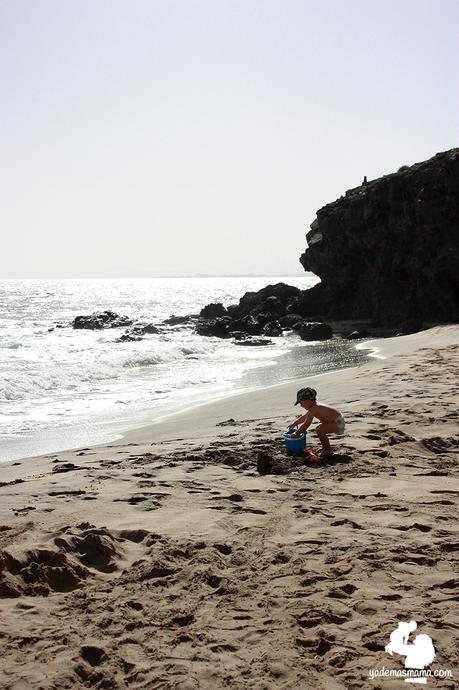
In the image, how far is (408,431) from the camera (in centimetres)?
704

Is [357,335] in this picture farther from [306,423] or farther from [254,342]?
[306,423]

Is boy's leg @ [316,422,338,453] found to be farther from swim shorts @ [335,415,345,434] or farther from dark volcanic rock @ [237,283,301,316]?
dark volcanic rock @ [237,283,301,316]

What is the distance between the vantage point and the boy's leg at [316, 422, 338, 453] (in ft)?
20.9

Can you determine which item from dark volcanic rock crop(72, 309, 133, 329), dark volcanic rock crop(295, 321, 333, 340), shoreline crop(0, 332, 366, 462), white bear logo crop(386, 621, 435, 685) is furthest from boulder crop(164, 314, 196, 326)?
white bear logo crop(386, 621, 435, 685)

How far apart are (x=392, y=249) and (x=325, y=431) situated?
94.3 feet

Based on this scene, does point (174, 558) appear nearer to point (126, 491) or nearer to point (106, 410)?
point (126, 491)

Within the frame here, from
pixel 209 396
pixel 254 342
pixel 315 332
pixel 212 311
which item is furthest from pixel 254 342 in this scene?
pixel 209 396

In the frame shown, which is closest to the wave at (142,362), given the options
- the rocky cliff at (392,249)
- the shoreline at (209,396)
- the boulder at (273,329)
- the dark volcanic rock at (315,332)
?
the shoreline at (209,396)

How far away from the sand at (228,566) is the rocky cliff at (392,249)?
79.8 ft

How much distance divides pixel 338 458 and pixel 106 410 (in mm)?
7155

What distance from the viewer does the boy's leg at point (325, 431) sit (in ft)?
20.9

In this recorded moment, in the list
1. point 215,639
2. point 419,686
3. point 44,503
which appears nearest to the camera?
point 419,686

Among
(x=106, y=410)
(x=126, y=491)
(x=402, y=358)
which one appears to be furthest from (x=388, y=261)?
(x=126, y=491)

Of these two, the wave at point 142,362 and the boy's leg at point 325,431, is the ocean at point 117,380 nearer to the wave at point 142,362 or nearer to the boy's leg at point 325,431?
the wave at point 142,362
